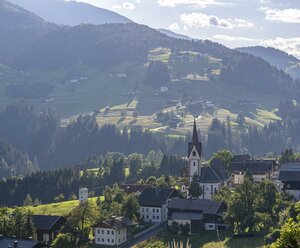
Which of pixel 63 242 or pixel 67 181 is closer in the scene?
pixel 63 242

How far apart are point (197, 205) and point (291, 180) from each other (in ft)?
57.8

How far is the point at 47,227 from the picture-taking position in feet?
272

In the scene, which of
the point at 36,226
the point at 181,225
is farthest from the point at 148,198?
the point at 36,226

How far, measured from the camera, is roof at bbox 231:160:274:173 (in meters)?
108

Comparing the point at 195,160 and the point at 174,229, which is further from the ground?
the point at 195,160

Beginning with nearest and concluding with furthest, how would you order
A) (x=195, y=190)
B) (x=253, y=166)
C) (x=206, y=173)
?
1. (x=195, y=190)
2. (x=206, y=173)
3. (x=253, y=166)

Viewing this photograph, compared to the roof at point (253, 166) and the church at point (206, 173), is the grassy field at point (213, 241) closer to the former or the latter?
the church at point (206, 173)

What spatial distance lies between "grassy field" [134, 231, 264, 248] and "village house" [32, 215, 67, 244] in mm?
13620

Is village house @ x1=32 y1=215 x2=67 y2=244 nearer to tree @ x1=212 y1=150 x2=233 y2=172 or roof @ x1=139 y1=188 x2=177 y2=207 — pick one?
roof @ x1=139 y1=188 x2=177 y2=207

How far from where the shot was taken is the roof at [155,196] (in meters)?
90.7

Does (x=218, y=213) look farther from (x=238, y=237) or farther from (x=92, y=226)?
(x=92, y=226)

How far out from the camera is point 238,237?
241 feet

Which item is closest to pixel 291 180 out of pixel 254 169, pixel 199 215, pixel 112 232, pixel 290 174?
pixel 290 174

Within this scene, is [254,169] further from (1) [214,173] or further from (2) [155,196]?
(2) [155,196]
